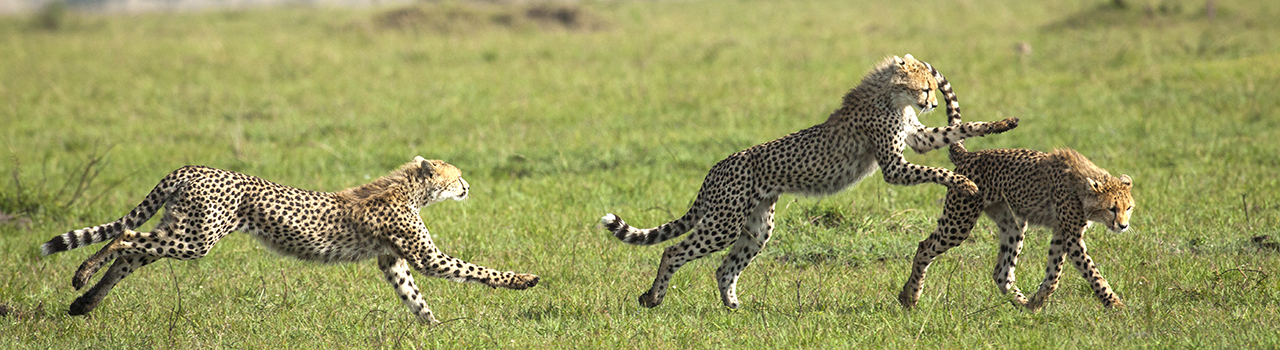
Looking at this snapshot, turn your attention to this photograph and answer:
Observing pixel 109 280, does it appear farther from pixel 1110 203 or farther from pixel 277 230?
pixel 1110 203

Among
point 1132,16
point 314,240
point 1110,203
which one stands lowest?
point 1132,16

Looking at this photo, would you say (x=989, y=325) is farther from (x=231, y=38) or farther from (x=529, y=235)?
(x=231, y=38)

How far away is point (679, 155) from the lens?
10.5m

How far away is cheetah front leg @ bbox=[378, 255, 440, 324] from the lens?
18.8 feet

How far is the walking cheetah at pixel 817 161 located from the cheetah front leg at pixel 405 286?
3.34 ft

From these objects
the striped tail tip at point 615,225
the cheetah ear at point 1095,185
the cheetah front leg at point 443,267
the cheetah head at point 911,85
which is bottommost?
the cheetah front leg at point 443,267

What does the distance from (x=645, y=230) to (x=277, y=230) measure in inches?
71.8

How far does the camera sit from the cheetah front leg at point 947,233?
5.53 metres

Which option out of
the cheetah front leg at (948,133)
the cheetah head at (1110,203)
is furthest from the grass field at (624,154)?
the cheetah front leg at (948,133)

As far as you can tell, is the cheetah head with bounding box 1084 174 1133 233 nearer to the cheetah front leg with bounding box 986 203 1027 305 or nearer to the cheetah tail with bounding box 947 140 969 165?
the cheetah front leg with bounding box 986 203 1027 305

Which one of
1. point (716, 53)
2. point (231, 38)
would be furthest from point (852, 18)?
point (231, 38)

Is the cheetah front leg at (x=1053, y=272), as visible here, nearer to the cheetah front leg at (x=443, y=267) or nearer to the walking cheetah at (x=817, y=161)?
the walking cheetah at (x=817, y=161)

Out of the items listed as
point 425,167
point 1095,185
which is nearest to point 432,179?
point 425,167

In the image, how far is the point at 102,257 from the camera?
17.8ft
